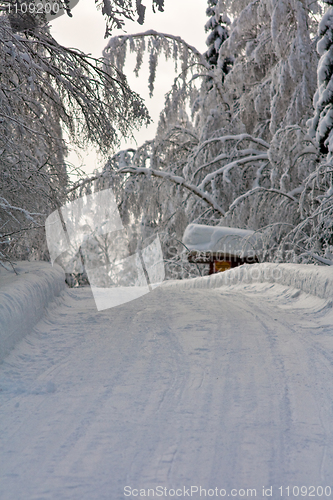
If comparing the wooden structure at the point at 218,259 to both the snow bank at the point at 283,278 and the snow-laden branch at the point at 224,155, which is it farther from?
the snow-laden branch at the point at 224,155

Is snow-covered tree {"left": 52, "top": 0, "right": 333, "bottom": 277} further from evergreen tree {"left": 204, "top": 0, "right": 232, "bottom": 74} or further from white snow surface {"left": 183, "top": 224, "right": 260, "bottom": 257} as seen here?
evergreen tree {"left": 204, "top": 0, "right": 232, "bottom": 74}

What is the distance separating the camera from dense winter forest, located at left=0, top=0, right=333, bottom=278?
534 centimetres

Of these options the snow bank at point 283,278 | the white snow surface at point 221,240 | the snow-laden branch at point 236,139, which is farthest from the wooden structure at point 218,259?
the snow-laden branch at point 236,139

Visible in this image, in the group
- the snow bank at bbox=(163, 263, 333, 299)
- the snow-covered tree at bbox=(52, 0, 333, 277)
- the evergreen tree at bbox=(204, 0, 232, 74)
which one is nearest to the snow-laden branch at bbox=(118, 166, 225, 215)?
the snow-covered tree at bbox=(52, 0, 333, 277)

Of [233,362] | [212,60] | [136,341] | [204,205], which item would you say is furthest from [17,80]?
[212,60]

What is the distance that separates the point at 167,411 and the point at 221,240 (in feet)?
29.8

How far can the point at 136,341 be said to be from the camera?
399 cm

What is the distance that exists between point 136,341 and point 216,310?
1.75 m

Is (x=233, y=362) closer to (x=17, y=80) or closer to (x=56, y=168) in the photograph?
(x=56, y=168)

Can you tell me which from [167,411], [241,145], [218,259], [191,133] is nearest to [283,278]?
[218,259]

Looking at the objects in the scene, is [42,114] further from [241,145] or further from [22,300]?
[241,145]

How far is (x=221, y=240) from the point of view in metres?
11.4

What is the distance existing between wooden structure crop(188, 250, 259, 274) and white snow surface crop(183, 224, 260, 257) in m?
0.29

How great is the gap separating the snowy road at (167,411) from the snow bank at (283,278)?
4.07 feet
